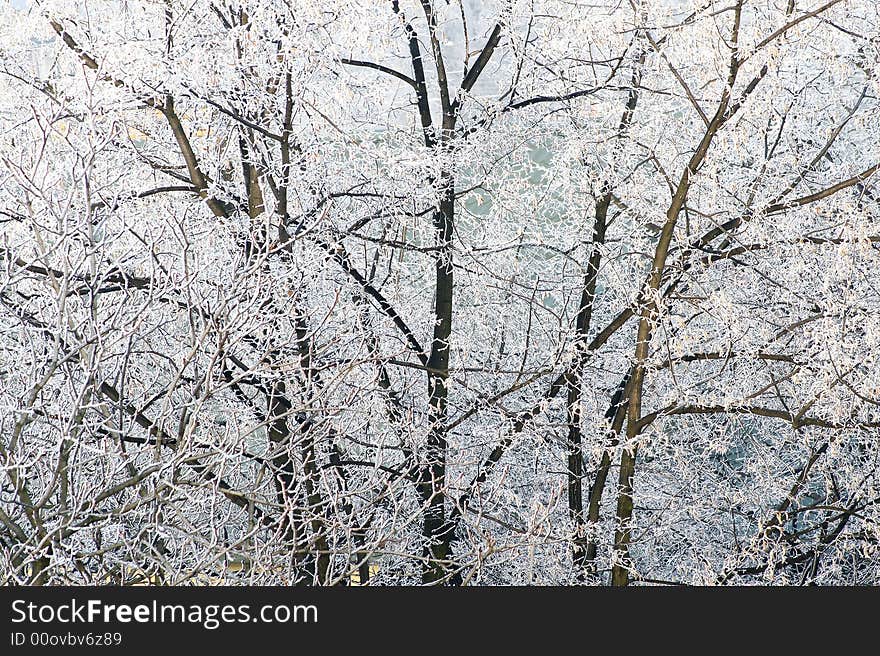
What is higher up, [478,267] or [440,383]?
[478,267]

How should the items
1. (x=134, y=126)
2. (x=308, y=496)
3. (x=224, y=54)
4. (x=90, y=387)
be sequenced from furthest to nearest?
(x=134, y=126) → (x=308, y=496) → (x=224, y=54) → (x=90, y=387)

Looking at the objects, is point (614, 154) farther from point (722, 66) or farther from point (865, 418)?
point (865, 418)

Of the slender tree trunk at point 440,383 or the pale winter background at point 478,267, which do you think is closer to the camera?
the pale winter background at point 478,267

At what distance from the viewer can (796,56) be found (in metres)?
4.90

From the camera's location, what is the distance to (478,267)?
5492mm

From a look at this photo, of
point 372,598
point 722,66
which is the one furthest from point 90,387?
point 722,66

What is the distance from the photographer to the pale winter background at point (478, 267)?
398 cm

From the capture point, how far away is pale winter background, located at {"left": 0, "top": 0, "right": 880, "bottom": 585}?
3.98 meters

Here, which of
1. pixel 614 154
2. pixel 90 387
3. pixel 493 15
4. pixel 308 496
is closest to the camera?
pixel 90 387

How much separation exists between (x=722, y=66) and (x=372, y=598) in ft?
8.48

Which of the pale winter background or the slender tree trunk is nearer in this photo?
the pale winter background

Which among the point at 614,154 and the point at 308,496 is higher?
the point at 614,154

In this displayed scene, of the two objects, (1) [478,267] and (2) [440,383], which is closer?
(2) [440,383]

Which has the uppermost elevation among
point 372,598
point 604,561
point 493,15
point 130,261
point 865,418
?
point 493,15
